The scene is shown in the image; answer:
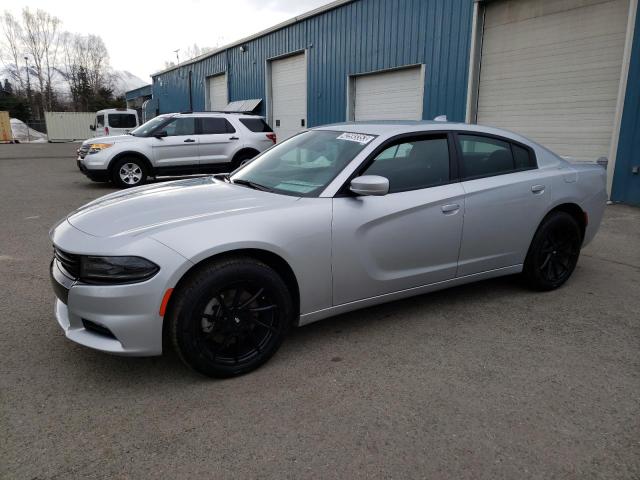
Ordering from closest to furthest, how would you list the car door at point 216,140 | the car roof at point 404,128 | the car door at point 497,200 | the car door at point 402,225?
the car door at point 402,225 < the car roof at point 404,128 < the car door at point 497,200 < the car door at point 216,140

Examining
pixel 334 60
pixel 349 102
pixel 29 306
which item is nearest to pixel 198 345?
pixel 29 306

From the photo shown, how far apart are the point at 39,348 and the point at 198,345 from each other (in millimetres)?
1302

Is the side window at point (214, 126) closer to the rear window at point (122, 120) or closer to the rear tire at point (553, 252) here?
the rear tire at point (553, 252)

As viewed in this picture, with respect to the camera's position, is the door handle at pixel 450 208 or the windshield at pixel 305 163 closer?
the windshield at pixel 305 163

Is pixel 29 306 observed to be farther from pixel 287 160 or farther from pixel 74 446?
pixel 287 160

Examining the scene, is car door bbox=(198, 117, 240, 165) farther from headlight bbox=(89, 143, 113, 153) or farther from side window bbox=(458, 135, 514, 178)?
side window bbox=(458, 135, 514, 178)

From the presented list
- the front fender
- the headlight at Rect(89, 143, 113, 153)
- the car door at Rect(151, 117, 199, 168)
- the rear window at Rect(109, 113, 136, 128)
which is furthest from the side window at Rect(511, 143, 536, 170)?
the rear window at Rect(109, 113, 136, 128)

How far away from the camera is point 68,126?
1473 inches

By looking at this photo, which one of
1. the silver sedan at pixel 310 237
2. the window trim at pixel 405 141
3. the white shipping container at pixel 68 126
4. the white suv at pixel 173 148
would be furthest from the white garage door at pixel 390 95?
the white shipping container at pixel 68 126

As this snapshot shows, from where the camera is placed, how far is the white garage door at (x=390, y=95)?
12.1 metres

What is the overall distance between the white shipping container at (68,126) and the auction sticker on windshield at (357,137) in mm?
38630

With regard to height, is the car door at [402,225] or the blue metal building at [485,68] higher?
the blue metal building at [485,68]

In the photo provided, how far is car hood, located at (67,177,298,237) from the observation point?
9.09 feet

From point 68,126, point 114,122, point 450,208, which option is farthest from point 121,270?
point 68,126
